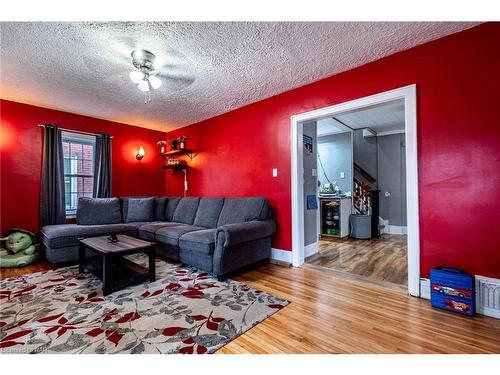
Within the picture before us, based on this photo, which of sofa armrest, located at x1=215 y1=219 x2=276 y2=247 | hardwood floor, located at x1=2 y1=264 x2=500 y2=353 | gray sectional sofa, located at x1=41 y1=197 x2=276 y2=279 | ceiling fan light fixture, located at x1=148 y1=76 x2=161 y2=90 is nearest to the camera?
hardwood floor, located at x1=2 y1=264 x2=500 y2=353

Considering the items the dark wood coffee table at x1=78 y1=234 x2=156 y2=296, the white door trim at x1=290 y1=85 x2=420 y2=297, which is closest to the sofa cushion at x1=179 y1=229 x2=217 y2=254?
the dark wood coffee table at x1=78 y1=234 x2=156 y2=296

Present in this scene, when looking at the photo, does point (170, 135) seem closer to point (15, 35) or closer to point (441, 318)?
point (15, 35)

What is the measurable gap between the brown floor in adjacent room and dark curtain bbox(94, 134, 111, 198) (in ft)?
13.1

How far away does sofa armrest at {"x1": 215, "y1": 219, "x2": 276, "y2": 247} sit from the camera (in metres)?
2.72

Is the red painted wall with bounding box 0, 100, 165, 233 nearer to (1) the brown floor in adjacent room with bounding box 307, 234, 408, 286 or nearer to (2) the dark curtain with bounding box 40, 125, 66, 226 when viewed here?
(2) the dark curtain with bounding box 40, 125, 66, 226

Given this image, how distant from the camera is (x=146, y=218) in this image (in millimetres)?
4508

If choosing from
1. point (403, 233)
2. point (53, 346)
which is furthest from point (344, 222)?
point (53, 346)

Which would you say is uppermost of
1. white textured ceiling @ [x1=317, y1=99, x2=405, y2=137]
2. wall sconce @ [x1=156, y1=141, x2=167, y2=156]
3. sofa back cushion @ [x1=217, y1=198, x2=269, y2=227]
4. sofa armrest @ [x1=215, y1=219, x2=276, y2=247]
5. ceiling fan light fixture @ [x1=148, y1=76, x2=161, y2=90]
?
white textured ceiling @ [x1=317, y1=99, x2=405, y2=137]

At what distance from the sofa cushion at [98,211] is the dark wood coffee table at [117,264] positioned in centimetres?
111

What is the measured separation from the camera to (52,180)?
12.8ft

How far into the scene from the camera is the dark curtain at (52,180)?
12.6 feet

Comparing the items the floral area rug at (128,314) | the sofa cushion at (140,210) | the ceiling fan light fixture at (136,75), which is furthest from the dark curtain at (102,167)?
the ceiling fan light fixture at (136,75)
